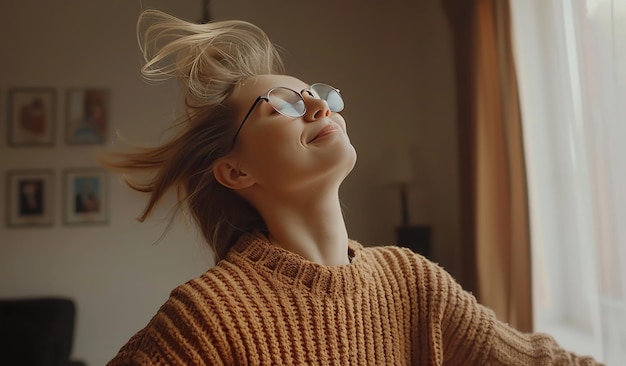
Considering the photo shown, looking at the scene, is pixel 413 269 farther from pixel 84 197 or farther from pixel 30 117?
pixel 30 117

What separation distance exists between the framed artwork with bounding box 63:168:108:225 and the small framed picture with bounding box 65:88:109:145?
184 mm

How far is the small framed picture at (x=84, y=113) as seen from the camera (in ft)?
8.84

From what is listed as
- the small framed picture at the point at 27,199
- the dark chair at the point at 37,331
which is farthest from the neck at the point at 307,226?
the small framed picture at the point at 27,199

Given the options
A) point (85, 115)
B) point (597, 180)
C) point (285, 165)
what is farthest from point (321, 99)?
point (85, 115)

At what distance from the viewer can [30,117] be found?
8.77ft

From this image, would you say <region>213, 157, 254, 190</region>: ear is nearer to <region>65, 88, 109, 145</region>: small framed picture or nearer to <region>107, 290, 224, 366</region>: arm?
<region>107, 290, 224, 366</region>: arm

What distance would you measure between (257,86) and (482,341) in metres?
0.51

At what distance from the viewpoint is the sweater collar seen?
0.64 meters

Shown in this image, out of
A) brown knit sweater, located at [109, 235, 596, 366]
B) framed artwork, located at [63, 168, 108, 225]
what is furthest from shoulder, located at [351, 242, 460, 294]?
framed artwork, located at [63, 168, 108, 225]

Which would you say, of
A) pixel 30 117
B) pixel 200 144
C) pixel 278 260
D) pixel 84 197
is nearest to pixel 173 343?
pixel 278 260

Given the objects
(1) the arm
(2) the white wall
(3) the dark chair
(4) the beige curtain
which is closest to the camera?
(1) the arm

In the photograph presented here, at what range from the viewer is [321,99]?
27.5 inches

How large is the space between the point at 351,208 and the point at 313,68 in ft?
2.78

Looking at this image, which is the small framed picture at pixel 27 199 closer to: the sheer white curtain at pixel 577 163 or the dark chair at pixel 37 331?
the dark chair at pixel 37 331
